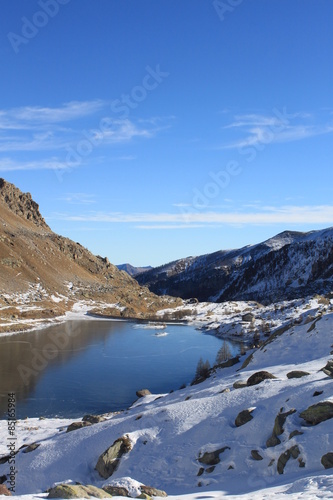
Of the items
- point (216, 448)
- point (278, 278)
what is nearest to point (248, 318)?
point (216, 448)

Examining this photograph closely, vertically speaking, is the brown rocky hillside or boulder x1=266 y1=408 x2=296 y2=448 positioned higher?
the brown rocky hillside

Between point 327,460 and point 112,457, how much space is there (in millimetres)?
7868

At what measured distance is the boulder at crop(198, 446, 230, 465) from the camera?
539 inches

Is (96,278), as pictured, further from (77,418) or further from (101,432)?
(101,432)

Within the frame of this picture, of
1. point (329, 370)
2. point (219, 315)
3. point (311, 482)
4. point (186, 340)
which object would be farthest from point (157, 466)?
point (219, 315)

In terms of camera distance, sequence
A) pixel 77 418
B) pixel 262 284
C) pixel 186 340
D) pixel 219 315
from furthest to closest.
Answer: pixel 262 284 < pixel 219 315 < pixel 186 340 < pixel 77 418

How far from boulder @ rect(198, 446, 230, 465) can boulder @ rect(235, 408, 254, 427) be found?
1.27 metres

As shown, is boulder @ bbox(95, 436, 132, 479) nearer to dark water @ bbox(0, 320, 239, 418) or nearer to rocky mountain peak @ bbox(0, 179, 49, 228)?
dark water @ bbox(0, 320, 239, 418)

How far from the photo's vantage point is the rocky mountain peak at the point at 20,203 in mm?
137625

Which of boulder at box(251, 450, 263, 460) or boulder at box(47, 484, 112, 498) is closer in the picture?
boulder at box(47, 484, 112, 498)

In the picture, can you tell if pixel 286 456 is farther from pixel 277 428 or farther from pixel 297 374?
Answer: pixel 297 374

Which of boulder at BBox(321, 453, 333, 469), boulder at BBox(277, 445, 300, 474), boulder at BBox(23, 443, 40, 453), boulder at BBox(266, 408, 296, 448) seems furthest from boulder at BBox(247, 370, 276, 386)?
boulder at BBox(23, 443, 40, 453)

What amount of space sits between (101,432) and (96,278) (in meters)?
110

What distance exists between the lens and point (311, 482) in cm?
993
